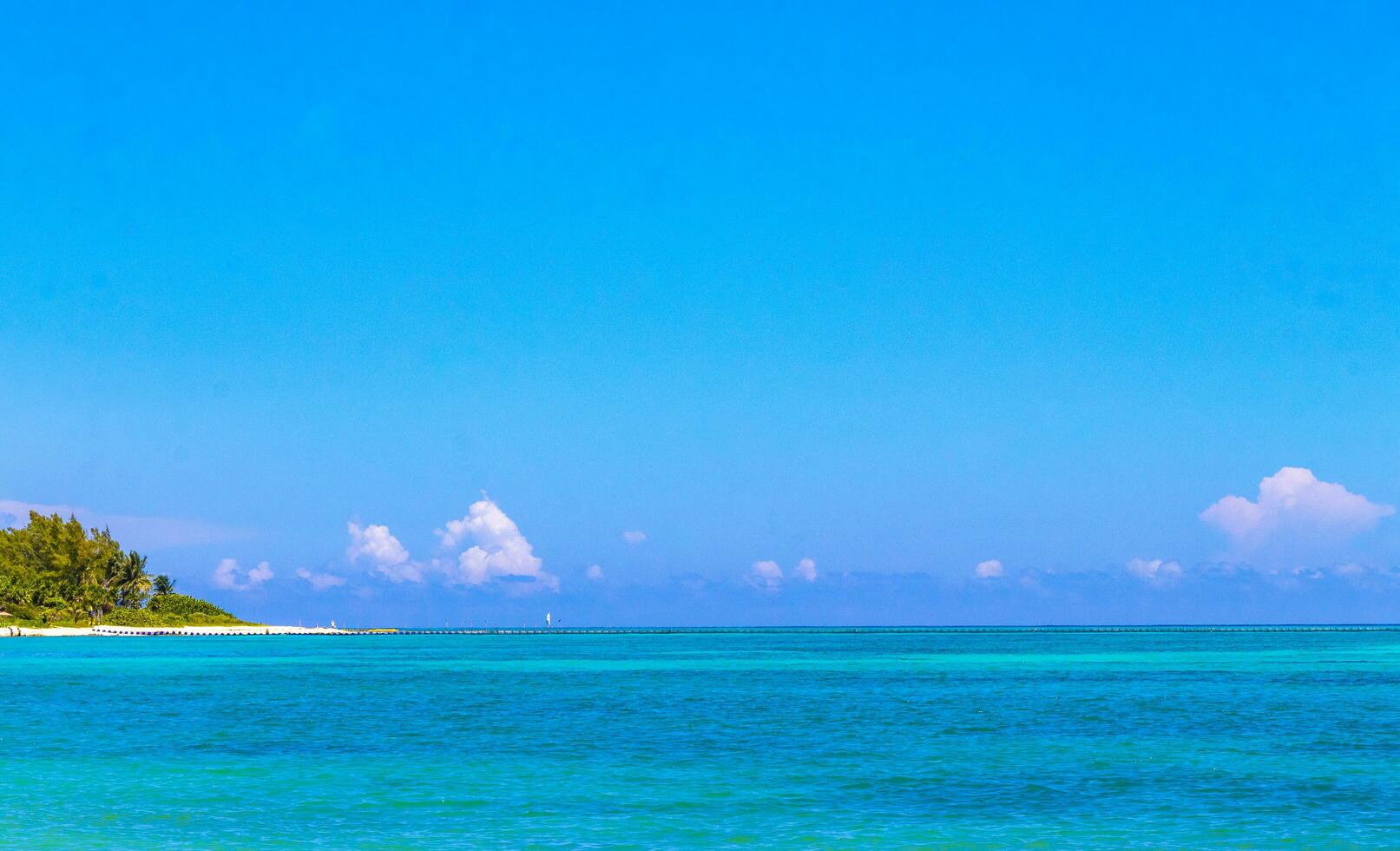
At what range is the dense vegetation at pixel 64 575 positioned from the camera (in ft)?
570

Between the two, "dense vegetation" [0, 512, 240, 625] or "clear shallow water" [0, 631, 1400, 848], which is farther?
"dense vegetation" [0, 512, 240, 625]

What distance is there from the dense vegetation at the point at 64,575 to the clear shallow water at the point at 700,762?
329 ft

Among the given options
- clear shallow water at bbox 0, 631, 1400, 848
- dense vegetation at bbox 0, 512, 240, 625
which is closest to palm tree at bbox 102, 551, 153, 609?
dense vegetation at bbox 0, 512, 240, 625

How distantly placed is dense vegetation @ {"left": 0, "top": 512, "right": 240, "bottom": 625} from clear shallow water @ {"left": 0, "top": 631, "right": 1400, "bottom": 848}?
329ft

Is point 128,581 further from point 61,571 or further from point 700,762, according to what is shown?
point 700,762

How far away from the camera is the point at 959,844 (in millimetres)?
26438

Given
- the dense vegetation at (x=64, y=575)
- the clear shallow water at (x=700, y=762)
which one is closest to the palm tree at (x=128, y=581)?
the dense vegetation at (x=64, y=575)

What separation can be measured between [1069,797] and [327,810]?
17.6 meters

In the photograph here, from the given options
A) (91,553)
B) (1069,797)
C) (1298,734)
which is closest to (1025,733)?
(1298,734)

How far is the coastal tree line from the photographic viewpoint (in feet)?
570

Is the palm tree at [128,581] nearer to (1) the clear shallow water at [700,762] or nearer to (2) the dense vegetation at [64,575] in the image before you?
(2) the dense vegetation at [64,575]

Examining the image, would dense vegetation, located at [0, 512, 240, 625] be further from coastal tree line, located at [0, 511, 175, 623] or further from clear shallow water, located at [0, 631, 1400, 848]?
clear shallow water, located at [0, 631, 1400, 848]

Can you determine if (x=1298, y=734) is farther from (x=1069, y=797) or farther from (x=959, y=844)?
(x=959, y=844)

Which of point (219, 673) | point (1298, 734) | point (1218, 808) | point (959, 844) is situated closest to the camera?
point (959, 844)
